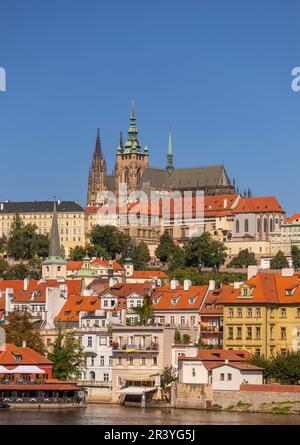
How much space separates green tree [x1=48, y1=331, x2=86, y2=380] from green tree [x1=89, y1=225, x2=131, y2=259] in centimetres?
10743

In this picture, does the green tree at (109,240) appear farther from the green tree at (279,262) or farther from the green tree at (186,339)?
the green tree at (186,339)

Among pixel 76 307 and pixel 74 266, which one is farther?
pixel 74 266

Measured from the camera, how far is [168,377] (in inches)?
2729

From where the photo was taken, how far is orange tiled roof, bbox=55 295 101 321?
79750 mm

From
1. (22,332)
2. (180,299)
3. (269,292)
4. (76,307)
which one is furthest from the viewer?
(76,307)

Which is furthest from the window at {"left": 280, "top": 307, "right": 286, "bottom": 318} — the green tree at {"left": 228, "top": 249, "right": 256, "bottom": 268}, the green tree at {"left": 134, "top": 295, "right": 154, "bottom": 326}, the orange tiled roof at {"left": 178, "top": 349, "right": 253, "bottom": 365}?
the green tree at {"left": 228, "top": 249, "right": 256, "bottom": 268}

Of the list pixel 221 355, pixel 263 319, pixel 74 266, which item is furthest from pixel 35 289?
pixel 74 266

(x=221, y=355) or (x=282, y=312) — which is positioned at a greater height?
(x=282, y=312)

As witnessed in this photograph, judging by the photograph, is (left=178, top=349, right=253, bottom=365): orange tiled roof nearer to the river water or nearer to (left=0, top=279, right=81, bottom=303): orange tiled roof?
the river water

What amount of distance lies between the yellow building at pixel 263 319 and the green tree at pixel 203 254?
9570 cm

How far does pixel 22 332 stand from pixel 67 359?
4624 millimetres

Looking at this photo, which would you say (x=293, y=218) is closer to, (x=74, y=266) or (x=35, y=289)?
(x=74, y=266)

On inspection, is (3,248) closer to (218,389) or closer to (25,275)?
(25,275)

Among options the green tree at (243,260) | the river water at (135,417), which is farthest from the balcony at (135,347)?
the green tree at (243,260)
